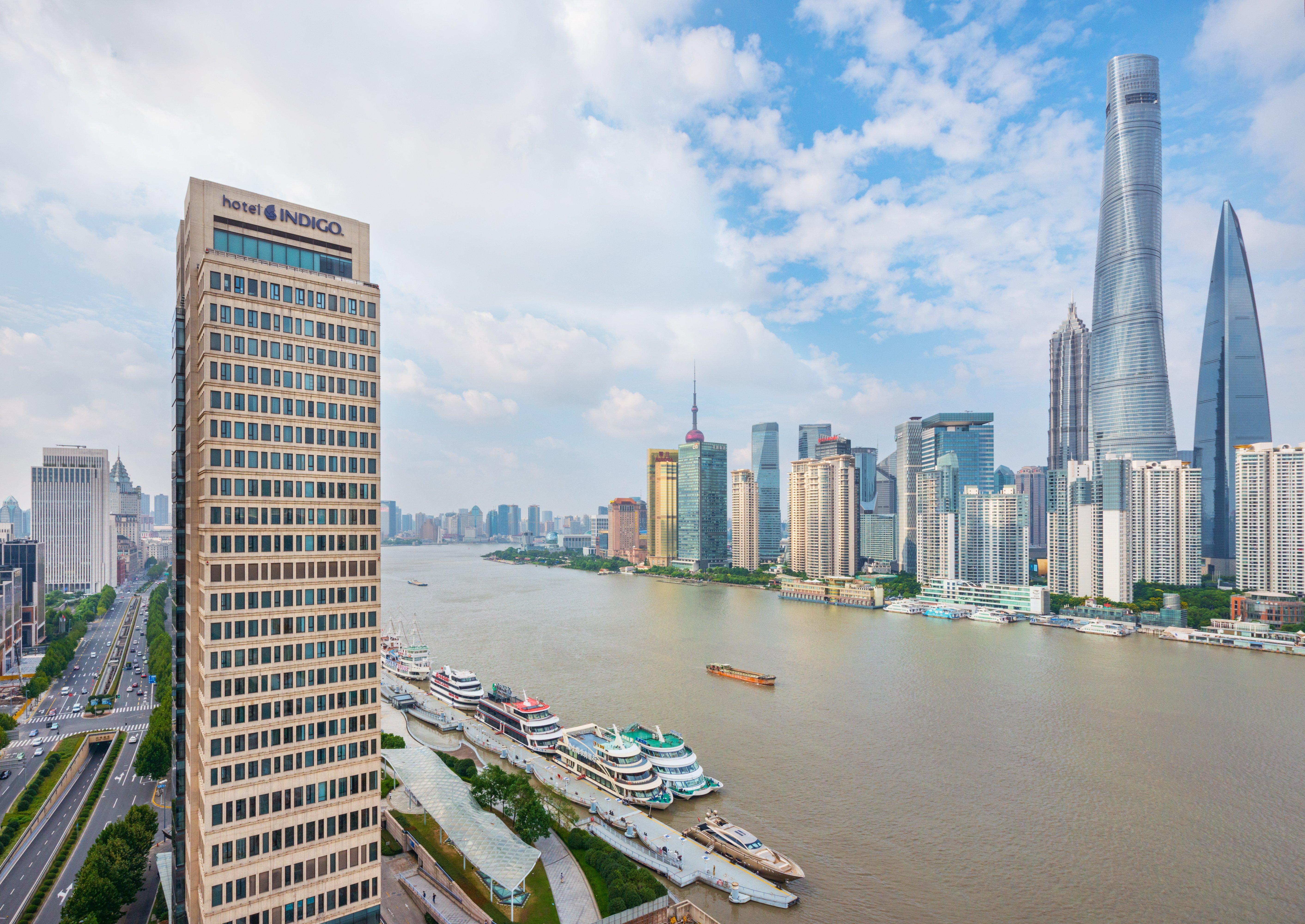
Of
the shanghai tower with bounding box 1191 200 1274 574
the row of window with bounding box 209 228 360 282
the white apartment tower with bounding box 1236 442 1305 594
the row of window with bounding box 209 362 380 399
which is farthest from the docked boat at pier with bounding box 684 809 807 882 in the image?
the shanghai tower with bounding box 1191 200 1274 574

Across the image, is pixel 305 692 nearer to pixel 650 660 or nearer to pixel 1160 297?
pixel 650 660

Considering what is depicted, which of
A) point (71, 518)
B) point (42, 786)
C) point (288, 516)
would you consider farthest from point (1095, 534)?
point (71, 518)

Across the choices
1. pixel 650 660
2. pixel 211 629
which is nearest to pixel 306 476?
pixel 211 629

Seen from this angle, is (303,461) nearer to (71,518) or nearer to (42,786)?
(42,786)

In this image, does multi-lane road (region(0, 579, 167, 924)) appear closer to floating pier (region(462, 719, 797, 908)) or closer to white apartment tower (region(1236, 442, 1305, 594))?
floating pier (region(462, 719, 797, 908))

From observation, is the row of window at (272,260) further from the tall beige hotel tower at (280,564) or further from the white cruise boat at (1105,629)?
the white cruise boat at (1105,629)

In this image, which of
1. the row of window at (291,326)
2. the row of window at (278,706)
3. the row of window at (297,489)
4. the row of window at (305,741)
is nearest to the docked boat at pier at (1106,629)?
the row of window at (305,741)
